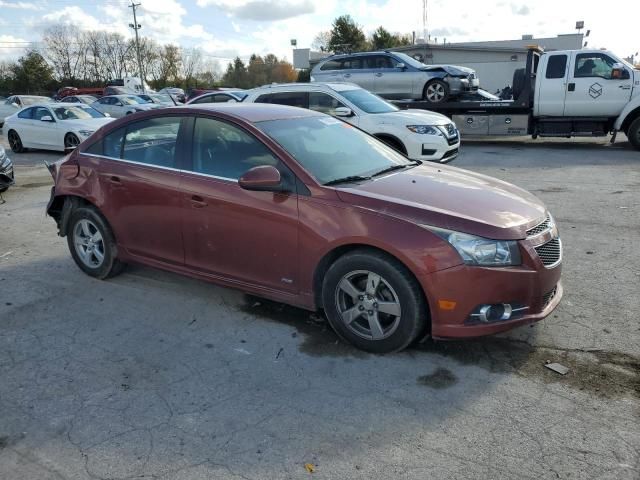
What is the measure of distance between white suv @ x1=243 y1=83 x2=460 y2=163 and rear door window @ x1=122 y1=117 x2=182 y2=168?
5.90m

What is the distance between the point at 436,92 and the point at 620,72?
16.1 feet

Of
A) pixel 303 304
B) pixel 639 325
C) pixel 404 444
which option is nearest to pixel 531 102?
pixel 639 325

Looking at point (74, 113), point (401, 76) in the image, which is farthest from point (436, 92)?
point (74, 113)

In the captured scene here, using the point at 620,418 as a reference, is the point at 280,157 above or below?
above

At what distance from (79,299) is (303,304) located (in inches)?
86.6

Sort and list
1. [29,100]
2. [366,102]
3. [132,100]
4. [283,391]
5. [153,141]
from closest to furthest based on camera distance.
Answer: [283,391]
[153,141]
[366,102]
[29,100]
[132,100]

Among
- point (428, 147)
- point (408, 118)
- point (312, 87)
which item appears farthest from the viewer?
point (312, 87)

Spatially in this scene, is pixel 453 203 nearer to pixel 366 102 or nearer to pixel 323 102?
pixel 323 102

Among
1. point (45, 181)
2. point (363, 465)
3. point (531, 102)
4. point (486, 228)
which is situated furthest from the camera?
point (531, 102)

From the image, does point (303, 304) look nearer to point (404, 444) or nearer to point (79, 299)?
point (404, 444)

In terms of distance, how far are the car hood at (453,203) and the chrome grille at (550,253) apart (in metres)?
0.17

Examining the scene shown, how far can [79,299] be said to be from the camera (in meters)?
4.91

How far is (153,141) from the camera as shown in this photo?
4.83 metres

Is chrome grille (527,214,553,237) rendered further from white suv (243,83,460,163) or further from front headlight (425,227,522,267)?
→ white suv (243,83,460,163)
